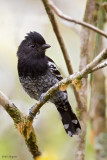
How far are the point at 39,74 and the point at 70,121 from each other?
0.79 m

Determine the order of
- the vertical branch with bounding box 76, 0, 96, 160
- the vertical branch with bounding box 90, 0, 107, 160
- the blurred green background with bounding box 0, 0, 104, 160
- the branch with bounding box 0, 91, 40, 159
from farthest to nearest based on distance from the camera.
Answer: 1. the blurred green background with bounding box 0, 0, 104, 160
2. the vertical branch with bounding box 90, 0, 107, 160
3. the vertical branch with bounding box 76, 0, 96, 160
4. the branch with bounding box 0, 91, 40, 159

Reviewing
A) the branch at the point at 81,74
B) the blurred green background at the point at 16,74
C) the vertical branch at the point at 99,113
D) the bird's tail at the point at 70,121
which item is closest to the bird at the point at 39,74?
the bird's tail at the point at 70,121

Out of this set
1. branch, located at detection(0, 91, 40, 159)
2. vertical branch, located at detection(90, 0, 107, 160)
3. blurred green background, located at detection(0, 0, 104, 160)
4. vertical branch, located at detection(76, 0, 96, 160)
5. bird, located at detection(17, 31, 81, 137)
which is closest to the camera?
branch, located at detection(0, 91, 40, 159)

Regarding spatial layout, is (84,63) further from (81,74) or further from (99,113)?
(81,74)

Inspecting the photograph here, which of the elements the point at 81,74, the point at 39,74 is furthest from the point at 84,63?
the point at 81,74

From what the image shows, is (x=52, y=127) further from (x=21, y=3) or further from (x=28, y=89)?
(x=21, y=3)

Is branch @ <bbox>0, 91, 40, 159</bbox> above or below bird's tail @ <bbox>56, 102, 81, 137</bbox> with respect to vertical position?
below

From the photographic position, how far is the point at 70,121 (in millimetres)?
4957

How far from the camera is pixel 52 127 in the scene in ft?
20.4

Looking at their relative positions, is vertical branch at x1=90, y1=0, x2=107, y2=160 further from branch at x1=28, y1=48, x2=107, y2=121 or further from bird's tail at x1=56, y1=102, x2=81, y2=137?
branch at x1=28, y1=48, x2=107, y2=121

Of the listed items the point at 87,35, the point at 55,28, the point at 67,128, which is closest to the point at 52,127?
the point at 67,128

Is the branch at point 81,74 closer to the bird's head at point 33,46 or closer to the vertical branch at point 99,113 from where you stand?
the vertical branch at point 99,113

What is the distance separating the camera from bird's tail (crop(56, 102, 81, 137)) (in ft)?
15.8

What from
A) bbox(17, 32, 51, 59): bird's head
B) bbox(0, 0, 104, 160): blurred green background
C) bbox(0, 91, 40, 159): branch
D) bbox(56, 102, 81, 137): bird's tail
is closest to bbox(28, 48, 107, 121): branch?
bbox(0, 91, 40, 159): branch
